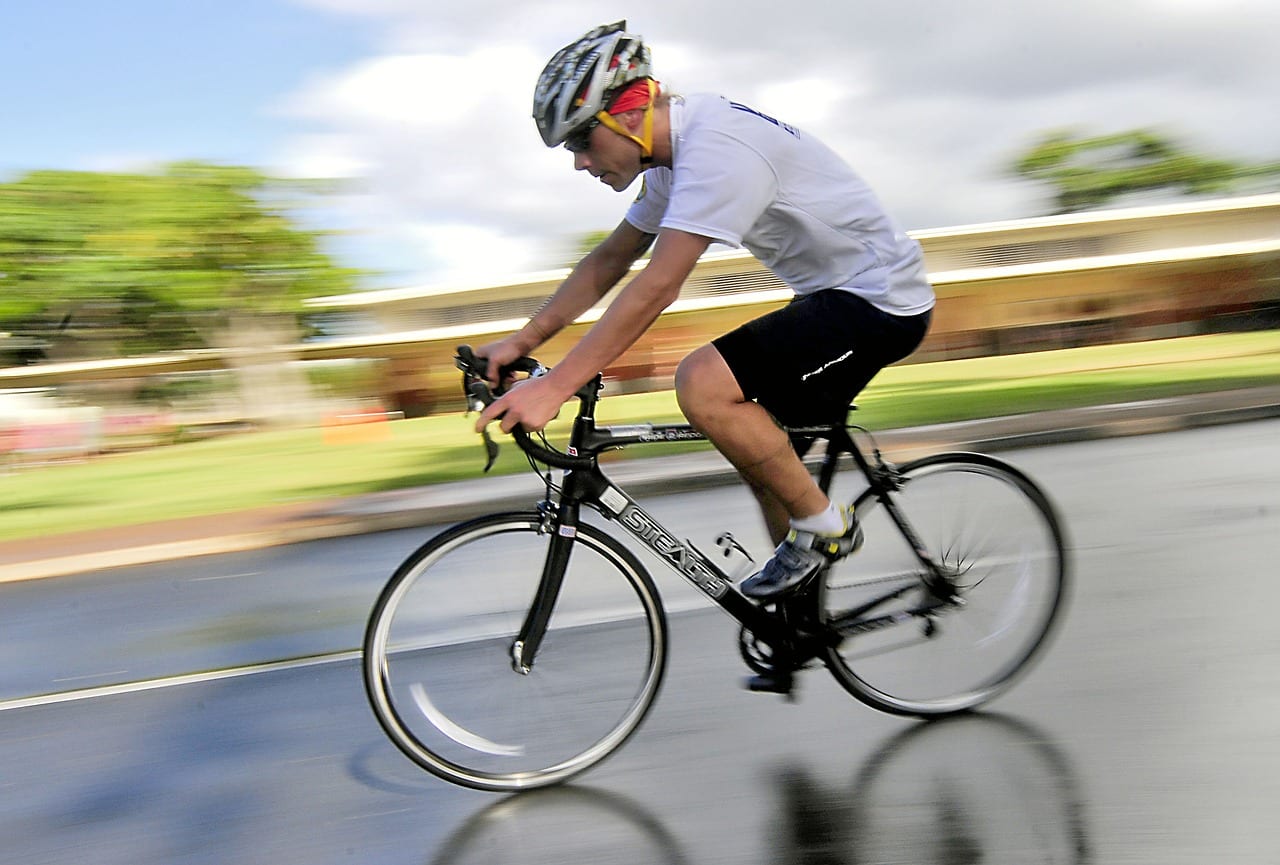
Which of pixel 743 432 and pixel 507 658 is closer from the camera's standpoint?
pixel 743 432

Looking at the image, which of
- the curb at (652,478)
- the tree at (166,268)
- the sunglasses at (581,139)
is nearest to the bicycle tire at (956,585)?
the sunglasses at (581,139)

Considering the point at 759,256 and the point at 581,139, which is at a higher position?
the point at 581,139

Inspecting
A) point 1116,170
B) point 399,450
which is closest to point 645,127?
point 399,450

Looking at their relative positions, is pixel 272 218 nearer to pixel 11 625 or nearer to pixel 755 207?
pixel 11 625

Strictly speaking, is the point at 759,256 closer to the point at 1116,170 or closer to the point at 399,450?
the point at 399,450

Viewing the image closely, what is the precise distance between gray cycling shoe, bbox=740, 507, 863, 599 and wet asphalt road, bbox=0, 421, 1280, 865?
0.53 metres

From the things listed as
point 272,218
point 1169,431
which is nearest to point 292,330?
point 272,218

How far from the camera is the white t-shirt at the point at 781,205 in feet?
10.3

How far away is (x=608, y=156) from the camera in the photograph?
10.8 ft

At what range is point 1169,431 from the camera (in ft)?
34.7

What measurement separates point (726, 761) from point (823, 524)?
2.56 ft

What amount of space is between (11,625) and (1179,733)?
589 cm

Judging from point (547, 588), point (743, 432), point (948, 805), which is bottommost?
point (948, 805)

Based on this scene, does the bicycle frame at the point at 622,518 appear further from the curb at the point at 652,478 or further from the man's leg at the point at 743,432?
the curb at the point at 652,478
